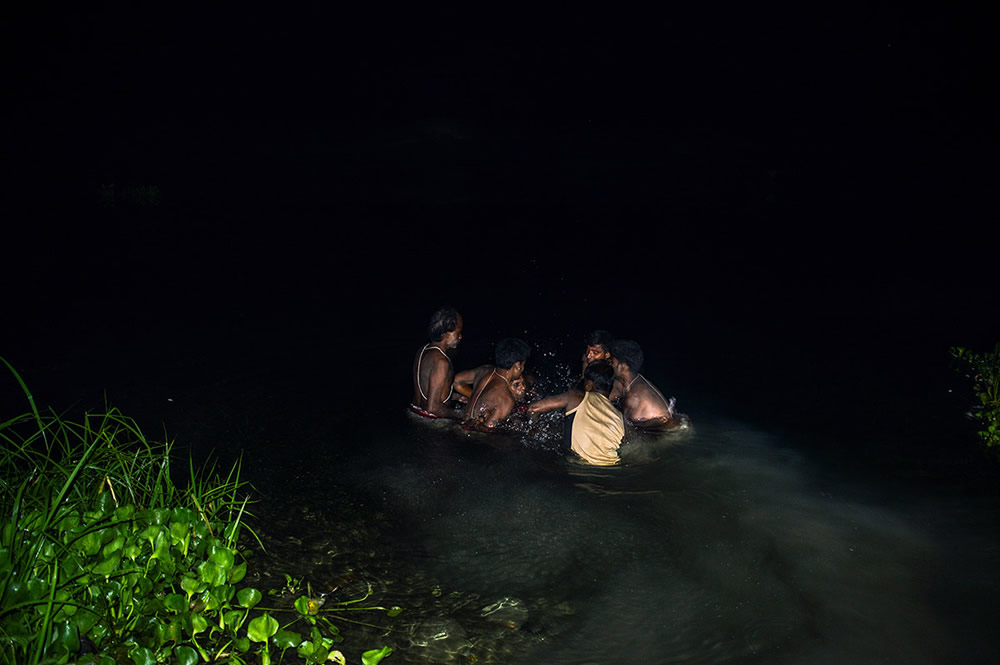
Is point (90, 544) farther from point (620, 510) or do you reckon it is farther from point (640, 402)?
point (640, 402)

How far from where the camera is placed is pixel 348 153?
30.2 m

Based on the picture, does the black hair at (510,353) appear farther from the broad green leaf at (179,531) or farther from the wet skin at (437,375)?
the broad green leaf at (179,531)

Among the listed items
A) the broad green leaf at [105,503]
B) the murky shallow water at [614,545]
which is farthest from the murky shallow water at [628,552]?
the broad green leaf at [105,503]

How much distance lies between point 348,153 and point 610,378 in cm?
2565

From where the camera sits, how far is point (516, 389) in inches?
285

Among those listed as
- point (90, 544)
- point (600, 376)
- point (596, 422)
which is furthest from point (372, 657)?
point (600, 376)

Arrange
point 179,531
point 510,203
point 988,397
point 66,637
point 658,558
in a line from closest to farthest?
point 66,637 → point 179,531 → point 658,558 → point 988,397 → point 510,203

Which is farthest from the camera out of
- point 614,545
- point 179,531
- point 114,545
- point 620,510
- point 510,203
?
point 510,203

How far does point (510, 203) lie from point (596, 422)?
71.3 ft

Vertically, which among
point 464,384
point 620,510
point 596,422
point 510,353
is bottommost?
point 620,510

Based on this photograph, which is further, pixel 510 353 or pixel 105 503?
pixel 510 353

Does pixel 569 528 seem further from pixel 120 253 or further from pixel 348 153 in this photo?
pixel 348 153

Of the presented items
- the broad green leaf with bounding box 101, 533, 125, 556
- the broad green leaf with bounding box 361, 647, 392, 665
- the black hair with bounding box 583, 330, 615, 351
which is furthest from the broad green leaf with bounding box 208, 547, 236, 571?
the black hair with bounding box 583, 330, 615, 351

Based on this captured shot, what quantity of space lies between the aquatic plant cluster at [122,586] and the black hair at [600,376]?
317cm
